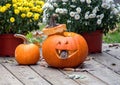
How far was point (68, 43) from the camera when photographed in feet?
15.4

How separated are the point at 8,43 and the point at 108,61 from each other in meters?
1.19

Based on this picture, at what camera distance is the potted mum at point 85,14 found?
5.23m

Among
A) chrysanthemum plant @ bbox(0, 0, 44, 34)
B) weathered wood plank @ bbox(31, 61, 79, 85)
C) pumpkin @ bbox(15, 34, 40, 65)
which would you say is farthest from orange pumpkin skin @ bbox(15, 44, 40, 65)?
chrysanthemum plant @ bbox(0, 0, 44, 34)

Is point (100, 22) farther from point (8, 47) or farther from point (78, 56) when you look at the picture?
point (8, 47)

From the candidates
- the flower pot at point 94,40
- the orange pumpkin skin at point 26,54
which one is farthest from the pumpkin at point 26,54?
the flower pot at point 94,40

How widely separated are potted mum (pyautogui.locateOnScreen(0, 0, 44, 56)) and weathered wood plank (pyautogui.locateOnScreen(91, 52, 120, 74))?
0.84 m

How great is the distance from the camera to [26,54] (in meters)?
4.90

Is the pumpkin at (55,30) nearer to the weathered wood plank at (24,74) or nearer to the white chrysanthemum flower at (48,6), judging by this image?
the weathered wood plank at (24,74)

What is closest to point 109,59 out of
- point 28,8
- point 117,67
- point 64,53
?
point 117,67

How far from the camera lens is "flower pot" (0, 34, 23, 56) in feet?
17.2

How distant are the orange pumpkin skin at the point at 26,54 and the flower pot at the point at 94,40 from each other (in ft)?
2.47

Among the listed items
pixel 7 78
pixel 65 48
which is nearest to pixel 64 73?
pixel 65 48

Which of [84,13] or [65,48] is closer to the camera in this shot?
[65,48]

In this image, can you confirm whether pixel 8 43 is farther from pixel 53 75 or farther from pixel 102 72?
pixel 102 72
